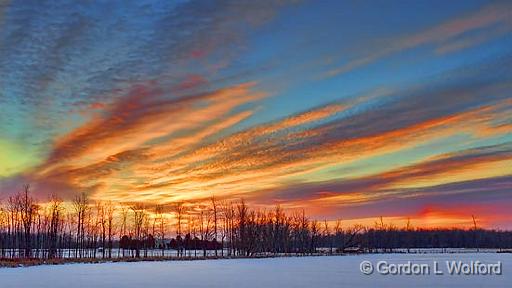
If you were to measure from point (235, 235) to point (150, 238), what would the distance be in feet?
56.7

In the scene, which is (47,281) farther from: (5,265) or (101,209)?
(101,209)

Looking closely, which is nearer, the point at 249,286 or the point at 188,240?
the point at 249,286

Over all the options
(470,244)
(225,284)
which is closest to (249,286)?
(225,284)

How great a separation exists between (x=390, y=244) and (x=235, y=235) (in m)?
53.7

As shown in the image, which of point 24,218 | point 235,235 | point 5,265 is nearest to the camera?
point 5,265

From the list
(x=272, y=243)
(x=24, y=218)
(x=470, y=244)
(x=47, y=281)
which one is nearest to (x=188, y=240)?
(x=272, y=243)

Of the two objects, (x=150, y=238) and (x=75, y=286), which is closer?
(x=75, y=286)

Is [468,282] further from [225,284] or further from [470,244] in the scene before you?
[470,244]

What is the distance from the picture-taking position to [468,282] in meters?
25.3

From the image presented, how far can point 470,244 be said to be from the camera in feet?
511

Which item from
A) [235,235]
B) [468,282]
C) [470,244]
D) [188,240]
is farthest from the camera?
[470,244]

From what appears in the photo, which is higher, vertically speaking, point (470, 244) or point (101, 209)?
point (101, 209)

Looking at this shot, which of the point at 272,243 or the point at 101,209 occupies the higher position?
the point at 101,209

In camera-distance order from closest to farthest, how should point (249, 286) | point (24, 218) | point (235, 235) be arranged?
point (249, 286) → point (24, 218) → point (235, 235)
